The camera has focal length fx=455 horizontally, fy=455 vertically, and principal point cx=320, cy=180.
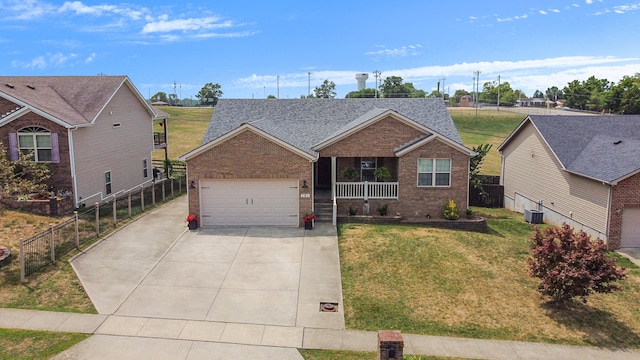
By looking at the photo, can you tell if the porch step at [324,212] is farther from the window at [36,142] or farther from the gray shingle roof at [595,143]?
the window at [36,142]

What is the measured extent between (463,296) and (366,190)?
9276 millimetres

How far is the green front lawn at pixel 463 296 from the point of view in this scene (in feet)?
37.9

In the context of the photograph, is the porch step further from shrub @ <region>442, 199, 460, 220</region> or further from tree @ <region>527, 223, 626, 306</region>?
tree @ <region>527, 223, 626, 306</region>

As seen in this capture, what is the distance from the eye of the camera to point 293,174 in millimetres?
20062

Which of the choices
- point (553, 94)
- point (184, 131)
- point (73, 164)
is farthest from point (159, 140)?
point (553, 94)

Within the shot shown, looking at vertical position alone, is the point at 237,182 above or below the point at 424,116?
below

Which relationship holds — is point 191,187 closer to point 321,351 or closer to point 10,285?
point 10,285

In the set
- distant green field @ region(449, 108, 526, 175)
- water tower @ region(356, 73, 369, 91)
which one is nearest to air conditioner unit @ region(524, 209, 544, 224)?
water tower @ region(356, 73, 369, 91)

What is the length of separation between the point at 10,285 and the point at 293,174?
10912 mm

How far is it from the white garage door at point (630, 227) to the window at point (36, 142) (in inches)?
1024

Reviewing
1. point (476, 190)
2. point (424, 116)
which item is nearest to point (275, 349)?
point (424, 116)

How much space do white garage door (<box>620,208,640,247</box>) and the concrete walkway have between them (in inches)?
387

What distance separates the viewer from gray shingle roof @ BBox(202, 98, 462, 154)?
25000 millimetres

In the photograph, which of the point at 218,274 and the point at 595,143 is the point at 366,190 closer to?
the point at 218,274
